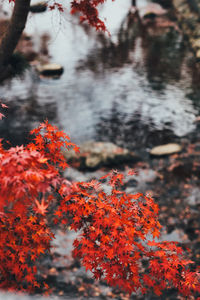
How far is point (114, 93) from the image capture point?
443 inches

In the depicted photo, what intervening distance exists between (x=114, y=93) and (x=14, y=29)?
6.97 metres

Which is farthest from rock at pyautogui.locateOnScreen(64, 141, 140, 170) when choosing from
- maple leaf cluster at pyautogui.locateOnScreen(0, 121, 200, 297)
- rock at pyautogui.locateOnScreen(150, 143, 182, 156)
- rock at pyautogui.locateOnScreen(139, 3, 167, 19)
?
rock at pyautogui.locateOnScreen(139, 3, 167, 19)

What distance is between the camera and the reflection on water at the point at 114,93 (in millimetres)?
8844

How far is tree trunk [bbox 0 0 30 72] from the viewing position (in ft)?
14.2

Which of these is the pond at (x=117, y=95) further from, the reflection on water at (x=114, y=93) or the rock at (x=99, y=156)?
the rock at (x=99, y=156)

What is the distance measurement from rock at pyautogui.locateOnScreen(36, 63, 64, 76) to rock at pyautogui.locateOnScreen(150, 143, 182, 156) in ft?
23.2

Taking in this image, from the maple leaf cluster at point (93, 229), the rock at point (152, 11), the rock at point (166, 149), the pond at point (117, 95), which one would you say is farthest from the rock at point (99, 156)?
the rock at point (152, 11)

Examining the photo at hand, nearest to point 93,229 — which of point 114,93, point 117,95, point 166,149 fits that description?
point 166,149

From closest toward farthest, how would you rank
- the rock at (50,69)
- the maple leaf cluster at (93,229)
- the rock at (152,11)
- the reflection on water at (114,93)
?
the maple leaf cluster at (93,229), the reflection on water at (114,93), the rock at (50,69), the rock at (152,11)

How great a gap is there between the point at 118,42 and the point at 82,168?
11597mm

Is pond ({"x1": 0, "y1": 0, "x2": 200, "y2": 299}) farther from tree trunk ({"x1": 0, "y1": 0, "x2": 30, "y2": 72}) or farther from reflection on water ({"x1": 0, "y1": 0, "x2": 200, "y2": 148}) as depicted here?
tree trunk ({"x1": 0, "y1": 0, "x2": 30, "y2": 72})

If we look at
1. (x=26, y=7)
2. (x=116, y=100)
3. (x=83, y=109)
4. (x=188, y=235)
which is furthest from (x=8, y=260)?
(x=116, y=100)

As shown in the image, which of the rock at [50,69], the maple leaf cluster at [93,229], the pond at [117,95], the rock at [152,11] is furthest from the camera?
the rock at [152,11]

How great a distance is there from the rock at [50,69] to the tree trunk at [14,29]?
7.40 meters
